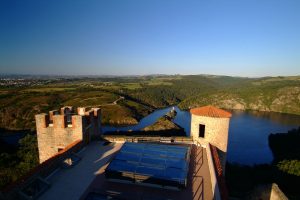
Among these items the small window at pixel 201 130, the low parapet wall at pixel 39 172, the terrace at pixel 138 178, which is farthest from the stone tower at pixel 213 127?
the low parapet wall at pixel 39 172

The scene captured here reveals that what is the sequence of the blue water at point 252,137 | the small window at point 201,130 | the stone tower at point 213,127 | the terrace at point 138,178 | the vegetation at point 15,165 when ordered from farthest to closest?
the blue water at point 252,137 < the vegetation at point 15,165 < the small window at point 201,130 < the stone tower at point 213,127 < the terrace at point 138,178

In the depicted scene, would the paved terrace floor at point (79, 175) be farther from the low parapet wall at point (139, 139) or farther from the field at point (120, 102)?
the field at point (120, 102)

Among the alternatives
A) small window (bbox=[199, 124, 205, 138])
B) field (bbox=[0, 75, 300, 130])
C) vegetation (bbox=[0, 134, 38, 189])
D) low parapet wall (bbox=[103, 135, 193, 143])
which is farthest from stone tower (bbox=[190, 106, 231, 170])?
field (bbox=[0, 75, 300, 130])

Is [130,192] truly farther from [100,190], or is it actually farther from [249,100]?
[249,100]

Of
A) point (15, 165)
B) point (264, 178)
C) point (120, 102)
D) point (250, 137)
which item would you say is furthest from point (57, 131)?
point (120, 102)

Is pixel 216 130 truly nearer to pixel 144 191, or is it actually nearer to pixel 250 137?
pixel 144 191
